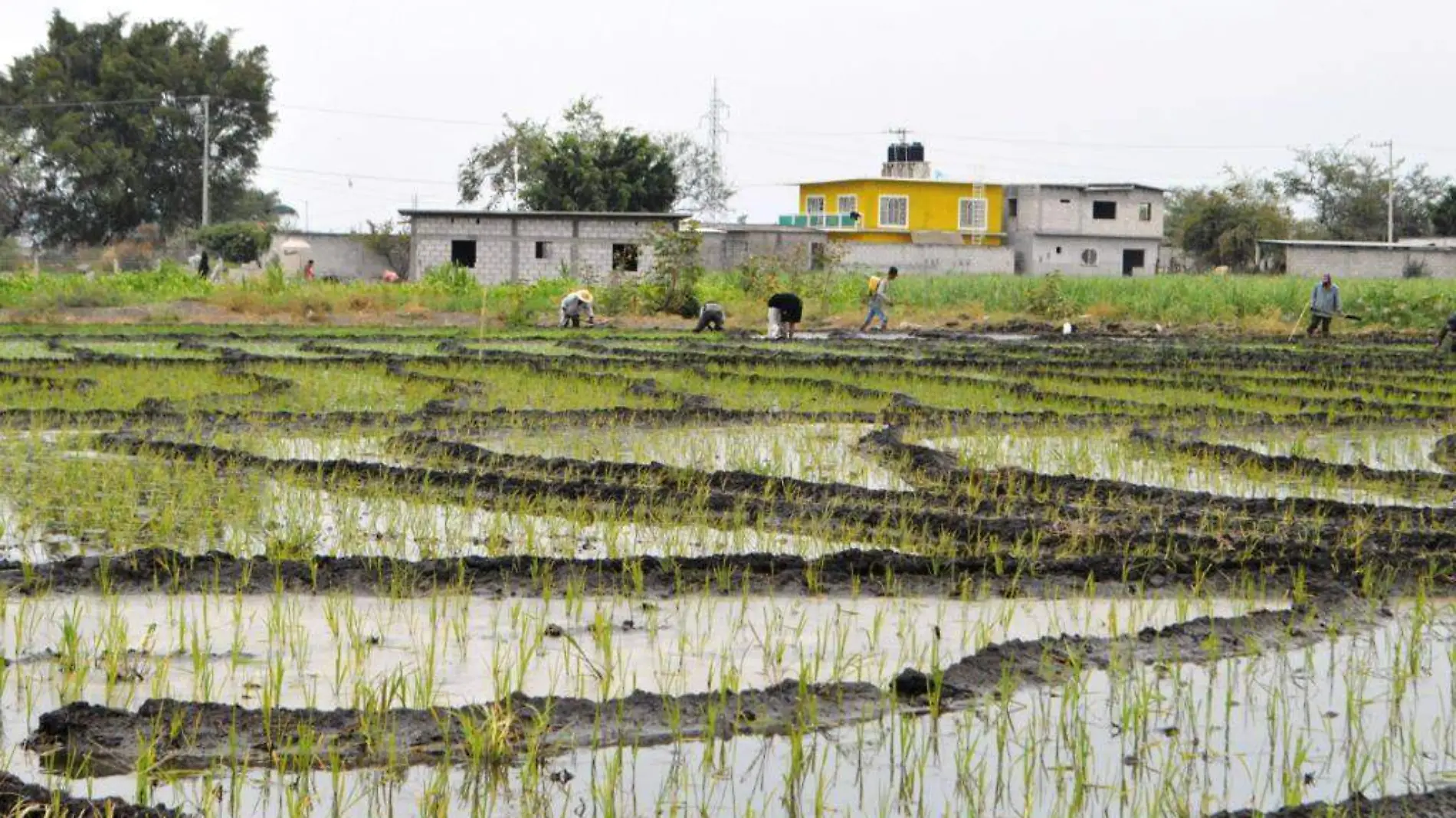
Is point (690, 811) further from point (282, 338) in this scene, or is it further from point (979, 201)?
point (979, 201)

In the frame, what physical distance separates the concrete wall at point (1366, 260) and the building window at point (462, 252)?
18.5 m

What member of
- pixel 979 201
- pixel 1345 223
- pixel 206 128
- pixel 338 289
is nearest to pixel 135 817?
pixel 338 289

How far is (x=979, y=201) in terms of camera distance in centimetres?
4978

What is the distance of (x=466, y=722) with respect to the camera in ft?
13.3

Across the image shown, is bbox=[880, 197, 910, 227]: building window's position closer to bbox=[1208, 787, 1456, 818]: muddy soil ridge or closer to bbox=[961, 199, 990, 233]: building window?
bbox=[961, 199, 990, 233]: building window

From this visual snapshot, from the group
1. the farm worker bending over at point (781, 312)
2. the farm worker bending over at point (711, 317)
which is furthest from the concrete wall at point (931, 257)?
the farm worker bending over at point (781, 312)

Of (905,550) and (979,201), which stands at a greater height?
(979,201)

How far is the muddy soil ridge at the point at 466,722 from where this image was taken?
3.95 m

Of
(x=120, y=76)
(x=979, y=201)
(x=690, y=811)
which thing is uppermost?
(x=120, y=76)

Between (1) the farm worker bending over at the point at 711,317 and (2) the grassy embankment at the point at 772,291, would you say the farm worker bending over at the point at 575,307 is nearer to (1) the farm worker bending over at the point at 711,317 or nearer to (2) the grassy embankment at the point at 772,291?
(2) the grassy embankment at the point at 772,291

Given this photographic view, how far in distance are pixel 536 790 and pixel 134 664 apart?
4.79 feet

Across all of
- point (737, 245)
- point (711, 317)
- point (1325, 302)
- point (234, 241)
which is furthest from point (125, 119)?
point (1325, 302)

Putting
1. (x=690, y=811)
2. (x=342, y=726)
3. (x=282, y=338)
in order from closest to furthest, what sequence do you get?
(x=690, y=811)
(x=342, y=726)
(x=282, y=338)

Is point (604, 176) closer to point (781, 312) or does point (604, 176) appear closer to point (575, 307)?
point (575, 307)
